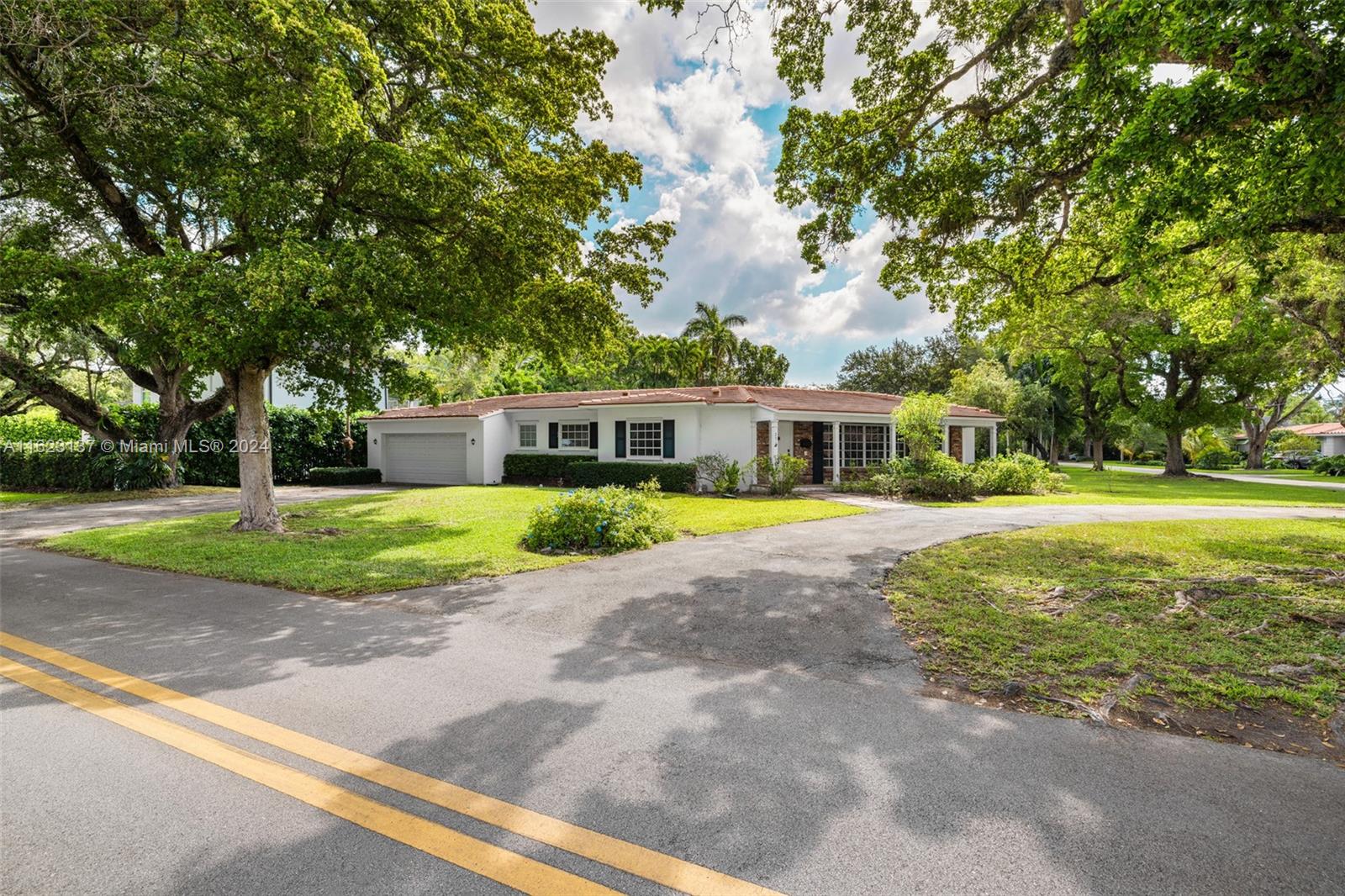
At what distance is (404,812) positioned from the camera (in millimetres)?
2654

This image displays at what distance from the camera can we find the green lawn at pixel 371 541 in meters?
7.52

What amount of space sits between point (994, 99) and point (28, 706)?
1337 cm

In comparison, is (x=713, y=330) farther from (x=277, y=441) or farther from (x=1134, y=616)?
(x=1134, y=616)

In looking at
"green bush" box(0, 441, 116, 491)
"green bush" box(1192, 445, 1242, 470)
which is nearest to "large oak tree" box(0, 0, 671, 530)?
"green bush" box(0, 441, 116, 491)

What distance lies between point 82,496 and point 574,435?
14405 millimetres

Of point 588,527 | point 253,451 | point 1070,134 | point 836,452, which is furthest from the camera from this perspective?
point 836,452

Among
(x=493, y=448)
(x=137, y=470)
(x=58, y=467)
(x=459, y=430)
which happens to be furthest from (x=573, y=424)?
(x=58, y=467)

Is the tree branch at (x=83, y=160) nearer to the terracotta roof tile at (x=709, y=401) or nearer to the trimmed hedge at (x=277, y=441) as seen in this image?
the trimmed hedge at (x=277, y=441)

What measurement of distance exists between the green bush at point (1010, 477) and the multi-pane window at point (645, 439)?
998 cm

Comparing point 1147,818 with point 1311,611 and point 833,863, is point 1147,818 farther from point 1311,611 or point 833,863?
point 1311,611

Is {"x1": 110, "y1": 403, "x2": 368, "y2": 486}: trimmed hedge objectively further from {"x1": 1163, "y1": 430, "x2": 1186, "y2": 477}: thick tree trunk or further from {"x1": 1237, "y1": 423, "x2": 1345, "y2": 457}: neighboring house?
{"x1": 1237, "y1": 423, "x2": 1345, "y2": 457}: neighboring house

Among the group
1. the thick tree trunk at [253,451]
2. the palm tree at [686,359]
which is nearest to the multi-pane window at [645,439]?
the thick tree trunk at [253,451]

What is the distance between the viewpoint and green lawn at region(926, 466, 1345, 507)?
16.9m

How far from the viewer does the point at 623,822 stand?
2586 millimetres
